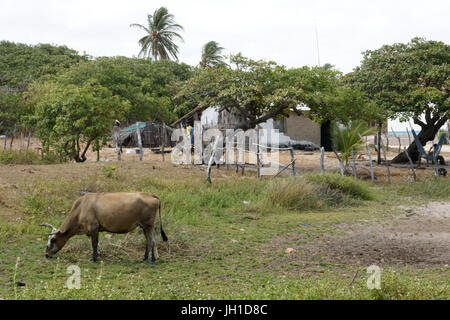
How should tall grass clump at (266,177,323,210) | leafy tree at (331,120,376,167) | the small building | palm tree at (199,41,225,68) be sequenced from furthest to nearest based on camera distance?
palm tree at (199,41,225,68) → the small building → leafy tree at (331,120,376,167) → tall grass clump at (266,177,323,210)

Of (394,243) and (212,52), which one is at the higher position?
(212,52)

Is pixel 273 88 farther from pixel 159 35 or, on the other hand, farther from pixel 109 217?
pixel 159 35

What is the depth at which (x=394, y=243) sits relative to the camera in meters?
7.11

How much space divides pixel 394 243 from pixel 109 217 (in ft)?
14.0

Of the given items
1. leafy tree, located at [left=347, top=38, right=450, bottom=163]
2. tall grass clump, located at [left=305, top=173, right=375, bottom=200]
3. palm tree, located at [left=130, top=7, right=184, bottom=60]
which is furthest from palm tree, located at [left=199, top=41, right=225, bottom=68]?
tall grass clump, located at [left=305, top=173, right=375, bottom=200]

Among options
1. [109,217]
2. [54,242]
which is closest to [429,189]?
[109,217]

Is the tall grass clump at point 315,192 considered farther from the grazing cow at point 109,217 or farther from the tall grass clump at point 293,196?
the grazing cow at point 109,217

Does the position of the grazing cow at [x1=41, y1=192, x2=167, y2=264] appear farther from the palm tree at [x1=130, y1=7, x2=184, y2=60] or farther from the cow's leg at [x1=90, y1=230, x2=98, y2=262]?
the palm tree at [x1=130, y1=7, x2=184, y2=60]

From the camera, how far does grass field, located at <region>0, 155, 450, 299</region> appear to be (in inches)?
180

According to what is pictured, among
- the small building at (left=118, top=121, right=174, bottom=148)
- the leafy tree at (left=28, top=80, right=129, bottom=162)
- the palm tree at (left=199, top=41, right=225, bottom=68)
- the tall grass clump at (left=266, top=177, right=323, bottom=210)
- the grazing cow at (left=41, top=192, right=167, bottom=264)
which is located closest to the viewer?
the grazing cow at (left=41, top=192, right=167, bottom=264)

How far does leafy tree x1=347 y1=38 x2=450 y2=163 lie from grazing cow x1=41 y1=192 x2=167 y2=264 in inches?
485

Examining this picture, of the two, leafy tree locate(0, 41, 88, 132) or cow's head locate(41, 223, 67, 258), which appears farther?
leafy tree locate(0, 41, 88, 132)

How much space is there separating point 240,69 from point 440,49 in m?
7.31
